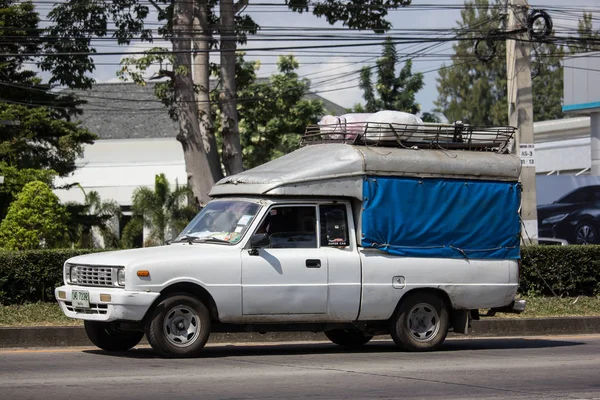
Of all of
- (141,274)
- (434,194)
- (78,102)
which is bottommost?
(141,274)

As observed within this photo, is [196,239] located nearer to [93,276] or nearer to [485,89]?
[93,276]

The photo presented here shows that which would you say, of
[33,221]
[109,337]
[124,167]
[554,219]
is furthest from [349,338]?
[124,167]

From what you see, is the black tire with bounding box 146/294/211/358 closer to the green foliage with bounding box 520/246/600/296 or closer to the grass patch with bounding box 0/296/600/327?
the grass patch with bounding box 0/296/600/327

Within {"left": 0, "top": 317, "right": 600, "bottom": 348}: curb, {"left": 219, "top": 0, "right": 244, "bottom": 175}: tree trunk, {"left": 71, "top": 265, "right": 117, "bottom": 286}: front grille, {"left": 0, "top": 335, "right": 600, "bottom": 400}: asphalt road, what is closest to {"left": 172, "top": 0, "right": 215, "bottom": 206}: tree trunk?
{"left": 219, "top": 0, "right": 244, "bottom": 175}: tree trunk

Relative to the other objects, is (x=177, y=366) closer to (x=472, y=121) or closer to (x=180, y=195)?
(x=180, y=195)

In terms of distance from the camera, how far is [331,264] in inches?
460

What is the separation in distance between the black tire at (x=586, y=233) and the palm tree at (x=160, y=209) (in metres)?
13.1

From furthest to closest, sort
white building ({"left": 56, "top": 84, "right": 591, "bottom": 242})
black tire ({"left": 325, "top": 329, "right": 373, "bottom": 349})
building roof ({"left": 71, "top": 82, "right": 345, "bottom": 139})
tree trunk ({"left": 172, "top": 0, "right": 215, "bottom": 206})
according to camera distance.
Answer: building roof ({"left": 71, "top": 82, "right": 345, "bottom": 139}), white building ({"left": 56, "top": 84, "right": 591, "bottom": 242}), tree trunk ({"left": 172, "top": 0, "right": 215, "bottom": 206}), black tire ({"left": 325, "top": 329, "right": 373, "bottom": 349})

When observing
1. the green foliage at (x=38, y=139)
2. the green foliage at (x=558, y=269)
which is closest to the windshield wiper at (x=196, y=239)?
the green foliage at (x=558, y=269)

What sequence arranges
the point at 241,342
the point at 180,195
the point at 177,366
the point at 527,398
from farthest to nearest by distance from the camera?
the point at 180,195 → the point at 241,342 → the point at 177,366 → the point at 527,398

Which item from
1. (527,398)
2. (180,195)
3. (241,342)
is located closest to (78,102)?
(180,195)

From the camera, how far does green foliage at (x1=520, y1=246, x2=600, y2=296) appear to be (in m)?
17.9

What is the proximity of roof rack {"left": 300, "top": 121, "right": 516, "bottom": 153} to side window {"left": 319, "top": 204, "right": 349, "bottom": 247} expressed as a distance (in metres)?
0.97

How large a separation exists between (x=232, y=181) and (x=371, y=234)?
1.83 meters
